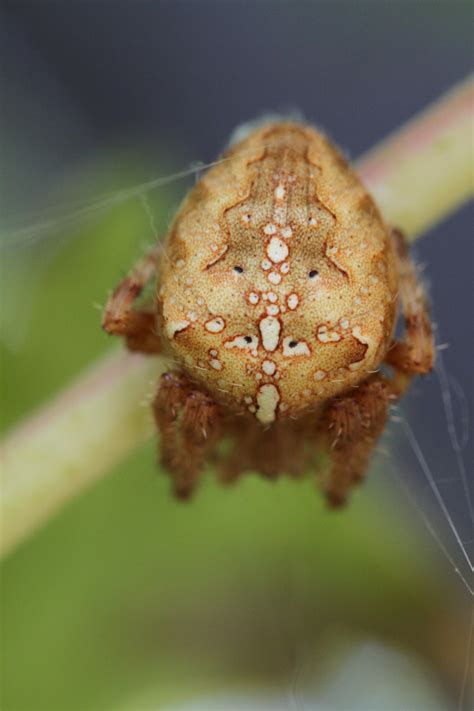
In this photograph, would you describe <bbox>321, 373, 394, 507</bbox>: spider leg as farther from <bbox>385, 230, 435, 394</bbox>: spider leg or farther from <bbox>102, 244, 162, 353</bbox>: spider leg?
<bbox>102, 244, 162, 353</bbox>: spider leg

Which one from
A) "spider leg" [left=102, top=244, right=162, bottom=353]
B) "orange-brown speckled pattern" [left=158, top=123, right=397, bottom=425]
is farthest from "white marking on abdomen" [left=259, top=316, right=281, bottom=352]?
"spider leg" [left=102, top=244, right=162, bottom=353]

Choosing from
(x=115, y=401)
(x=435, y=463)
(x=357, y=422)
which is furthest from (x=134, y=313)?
(x=435, y=463)

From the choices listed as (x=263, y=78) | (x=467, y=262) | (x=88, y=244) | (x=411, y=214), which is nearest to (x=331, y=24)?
(x=263, y=78)

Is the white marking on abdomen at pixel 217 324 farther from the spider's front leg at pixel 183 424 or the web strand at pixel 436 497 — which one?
the web strand at pixel 436 497

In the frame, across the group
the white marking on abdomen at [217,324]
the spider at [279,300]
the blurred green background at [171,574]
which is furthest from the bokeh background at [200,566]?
the white marking on abdomen at [217,324]

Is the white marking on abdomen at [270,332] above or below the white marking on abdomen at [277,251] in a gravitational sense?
below

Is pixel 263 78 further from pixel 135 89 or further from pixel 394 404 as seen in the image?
pixel 394 404
